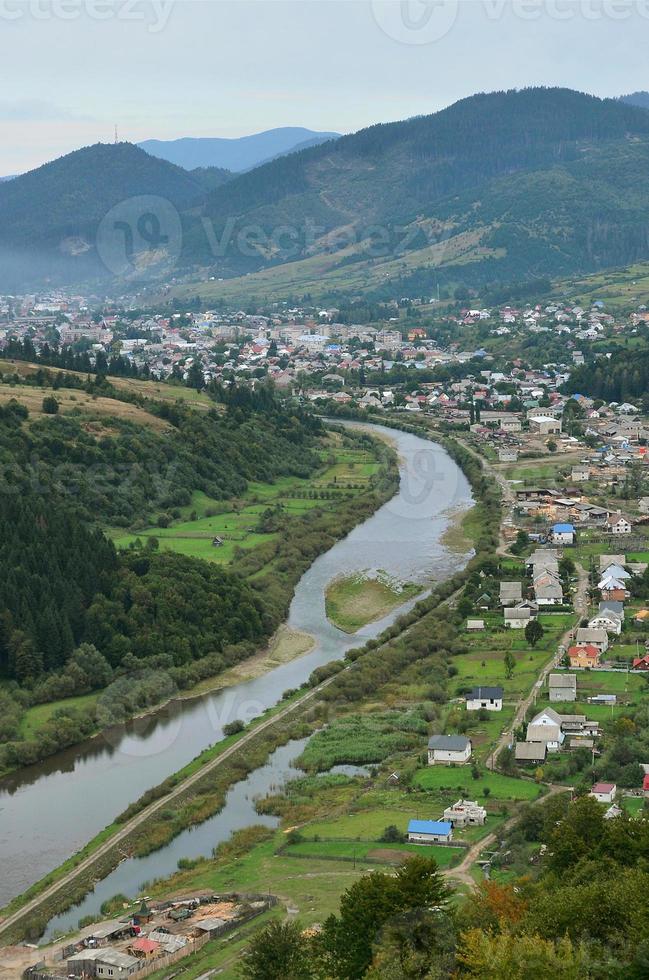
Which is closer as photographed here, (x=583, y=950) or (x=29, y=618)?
(x=583, y=950)

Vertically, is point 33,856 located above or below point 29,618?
below

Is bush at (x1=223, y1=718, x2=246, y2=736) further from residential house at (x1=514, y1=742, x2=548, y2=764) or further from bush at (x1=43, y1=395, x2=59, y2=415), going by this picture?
bush at (x1=43, y1=395, x2=59, y2=415)

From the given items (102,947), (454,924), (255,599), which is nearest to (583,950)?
(454,924)

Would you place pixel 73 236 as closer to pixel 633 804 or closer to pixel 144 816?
pixel 144 816

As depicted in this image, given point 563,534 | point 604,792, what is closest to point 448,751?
point 604,792

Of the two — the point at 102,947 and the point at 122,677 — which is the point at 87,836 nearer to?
the point at 102,947

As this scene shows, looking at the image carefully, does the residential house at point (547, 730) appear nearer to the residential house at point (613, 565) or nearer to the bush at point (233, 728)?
the bush at point (233, 728)
